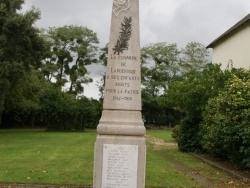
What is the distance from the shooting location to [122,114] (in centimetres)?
838

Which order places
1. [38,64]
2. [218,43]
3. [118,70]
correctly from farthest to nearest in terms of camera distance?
[38,64], [218,43], [118,70]

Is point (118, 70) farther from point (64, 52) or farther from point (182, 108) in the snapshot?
point (64, 52)

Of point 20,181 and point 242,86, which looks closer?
point 20,181

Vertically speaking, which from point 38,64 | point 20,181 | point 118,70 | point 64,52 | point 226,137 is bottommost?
point 20,181

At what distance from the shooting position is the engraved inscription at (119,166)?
8.18 m

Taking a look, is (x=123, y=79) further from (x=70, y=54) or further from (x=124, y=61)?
(x=70, y=54)

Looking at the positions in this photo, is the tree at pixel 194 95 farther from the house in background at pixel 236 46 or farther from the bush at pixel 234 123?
the house in background at pixel 236 46

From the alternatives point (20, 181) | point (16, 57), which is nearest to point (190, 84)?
point (20, 181)

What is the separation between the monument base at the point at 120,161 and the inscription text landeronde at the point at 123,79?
848 millimetres

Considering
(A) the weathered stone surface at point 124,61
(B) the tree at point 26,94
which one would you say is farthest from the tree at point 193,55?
(A) the weathered stone surface at point 124,61

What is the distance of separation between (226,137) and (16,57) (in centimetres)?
2161

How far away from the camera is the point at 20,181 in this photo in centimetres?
1225

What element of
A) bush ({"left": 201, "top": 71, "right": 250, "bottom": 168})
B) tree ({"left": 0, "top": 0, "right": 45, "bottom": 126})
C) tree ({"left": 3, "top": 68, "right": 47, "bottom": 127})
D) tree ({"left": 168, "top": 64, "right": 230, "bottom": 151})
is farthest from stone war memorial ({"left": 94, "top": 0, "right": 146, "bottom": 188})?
tree ({"left": 3, "top": 68, "right": 47, "bottom": 127})

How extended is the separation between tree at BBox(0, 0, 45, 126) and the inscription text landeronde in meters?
23.6
